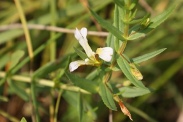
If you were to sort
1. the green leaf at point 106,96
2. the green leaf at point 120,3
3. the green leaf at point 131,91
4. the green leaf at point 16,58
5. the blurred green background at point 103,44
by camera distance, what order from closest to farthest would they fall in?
the green leaf at point 120,3, the green leaf at point 106,96, the green leaf at point 131,91, the green leaf at point 16,58, the blurred green background at point 103,44

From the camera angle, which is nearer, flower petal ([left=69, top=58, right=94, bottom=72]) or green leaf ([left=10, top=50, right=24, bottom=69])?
flower petal ([left=69, top=58, right=94, bottom=72])

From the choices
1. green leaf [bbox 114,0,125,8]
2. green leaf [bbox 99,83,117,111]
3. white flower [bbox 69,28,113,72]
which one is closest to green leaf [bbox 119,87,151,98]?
green leaf [bbox 99,83,117,111]

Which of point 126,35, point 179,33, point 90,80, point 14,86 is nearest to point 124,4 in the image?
point 126,35

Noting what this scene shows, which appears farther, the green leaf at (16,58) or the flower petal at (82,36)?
the green leaf at (16,58)

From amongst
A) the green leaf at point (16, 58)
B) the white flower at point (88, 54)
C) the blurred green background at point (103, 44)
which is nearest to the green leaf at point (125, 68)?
the white flower at point (88, 54)

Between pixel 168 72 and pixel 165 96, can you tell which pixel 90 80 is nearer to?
pixel 168 72

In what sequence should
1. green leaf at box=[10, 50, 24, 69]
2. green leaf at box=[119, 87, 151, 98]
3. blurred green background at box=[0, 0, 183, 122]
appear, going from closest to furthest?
green leaf at box=[119, 87, 151, 98], green leaf at box=[10, 50, 24, 69], blurred green background at box=[0, 0, 183, 122]

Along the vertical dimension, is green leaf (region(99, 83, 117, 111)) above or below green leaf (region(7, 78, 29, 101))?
below

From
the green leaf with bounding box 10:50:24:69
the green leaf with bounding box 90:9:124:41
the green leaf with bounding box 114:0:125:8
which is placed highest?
the green leaf with bounding box 10:50:24:69

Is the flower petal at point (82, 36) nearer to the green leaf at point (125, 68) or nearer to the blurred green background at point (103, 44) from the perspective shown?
the green leaf at point (125, 68)

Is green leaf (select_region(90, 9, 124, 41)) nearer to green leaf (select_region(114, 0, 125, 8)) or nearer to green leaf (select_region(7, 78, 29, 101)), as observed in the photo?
green leaf (select_region(114, 0, 125, 8))

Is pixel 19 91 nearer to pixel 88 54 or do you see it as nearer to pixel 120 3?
pixel 88 54
